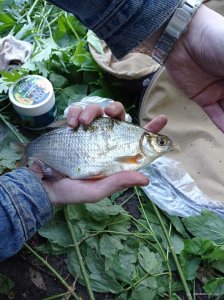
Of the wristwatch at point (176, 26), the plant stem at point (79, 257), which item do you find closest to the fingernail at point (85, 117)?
the wristwatch at point (176, 26)

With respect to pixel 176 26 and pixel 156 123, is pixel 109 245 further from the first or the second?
pixel 176 26

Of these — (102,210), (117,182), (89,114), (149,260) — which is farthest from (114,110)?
(149,260)

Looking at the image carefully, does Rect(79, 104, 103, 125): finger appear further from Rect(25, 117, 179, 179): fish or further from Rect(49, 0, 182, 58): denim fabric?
Rect(49, 0, 182, 58): denim fabric

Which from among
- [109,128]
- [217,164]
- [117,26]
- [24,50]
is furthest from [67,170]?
[24,50]

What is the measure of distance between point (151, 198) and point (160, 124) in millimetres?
414

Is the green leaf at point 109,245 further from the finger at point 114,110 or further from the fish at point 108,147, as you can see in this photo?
the finger at point 114,110

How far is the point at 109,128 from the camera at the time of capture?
1.37 metres

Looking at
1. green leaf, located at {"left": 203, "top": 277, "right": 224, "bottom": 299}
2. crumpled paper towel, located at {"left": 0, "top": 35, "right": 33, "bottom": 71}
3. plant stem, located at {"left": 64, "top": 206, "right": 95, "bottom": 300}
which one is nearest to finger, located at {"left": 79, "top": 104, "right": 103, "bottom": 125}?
plant stem, located at {"left": 64, "top": 206, "right": 95, "bottom": 300}

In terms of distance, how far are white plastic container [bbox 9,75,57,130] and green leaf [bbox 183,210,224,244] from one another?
723 mm

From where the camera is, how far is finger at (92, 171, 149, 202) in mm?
1277

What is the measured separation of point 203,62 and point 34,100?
762 mm

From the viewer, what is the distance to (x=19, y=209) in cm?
124

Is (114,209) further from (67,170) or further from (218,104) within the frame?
(218,104)

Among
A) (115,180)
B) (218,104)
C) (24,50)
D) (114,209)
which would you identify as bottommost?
(114,209)
